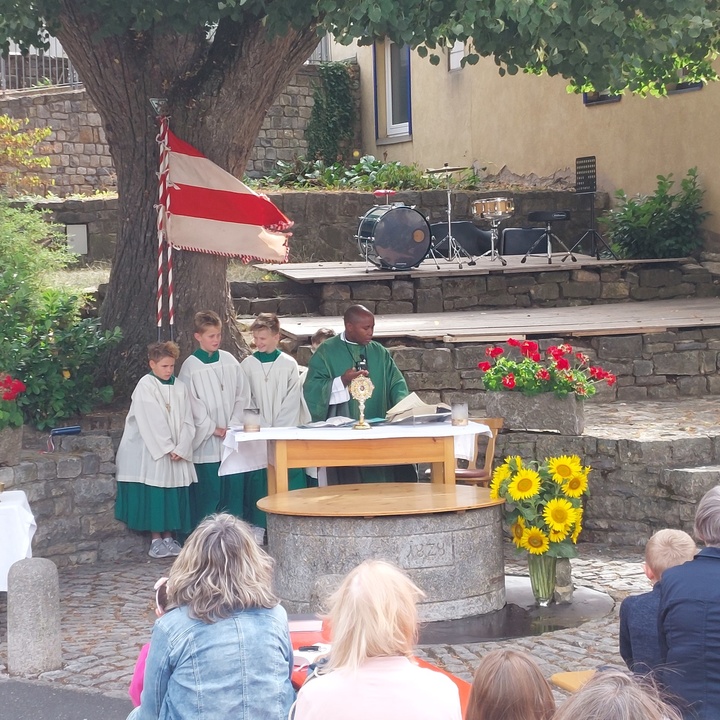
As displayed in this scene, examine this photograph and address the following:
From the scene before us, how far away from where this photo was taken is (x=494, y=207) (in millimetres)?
14250

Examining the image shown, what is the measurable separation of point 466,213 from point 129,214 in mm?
Result: 7521

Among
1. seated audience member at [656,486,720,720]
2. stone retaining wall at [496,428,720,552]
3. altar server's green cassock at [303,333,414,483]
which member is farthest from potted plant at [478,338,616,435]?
seated audience member at [656,486,720,720]

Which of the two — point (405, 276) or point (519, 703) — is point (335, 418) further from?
point (405, 276)

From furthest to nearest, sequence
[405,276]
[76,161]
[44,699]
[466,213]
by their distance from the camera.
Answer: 1. [76,161]
2. [466,213]
3. [405,276]
4. [44,699]

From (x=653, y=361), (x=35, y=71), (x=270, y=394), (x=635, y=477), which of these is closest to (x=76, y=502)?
(x=270, y=394)

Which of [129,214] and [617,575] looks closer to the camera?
[617,575]

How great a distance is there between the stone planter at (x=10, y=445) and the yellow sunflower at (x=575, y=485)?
372 cm

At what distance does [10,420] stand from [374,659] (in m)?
5.60

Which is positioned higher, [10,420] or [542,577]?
[10,420]

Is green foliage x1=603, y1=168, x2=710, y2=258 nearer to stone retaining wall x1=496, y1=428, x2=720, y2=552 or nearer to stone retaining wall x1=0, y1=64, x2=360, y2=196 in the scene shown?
stone retaining wall x1=496, y1=428, x2=720, y2=552

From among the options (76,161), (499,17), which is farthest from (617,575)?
(76,161)

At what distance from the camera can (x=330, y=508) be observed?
714 cm

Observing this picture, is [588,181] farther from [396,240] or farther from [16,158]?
[16,158]

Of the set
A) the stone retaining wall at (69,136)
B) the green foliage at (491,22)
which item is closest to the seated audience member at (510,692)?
the green foliage at (491,22)
